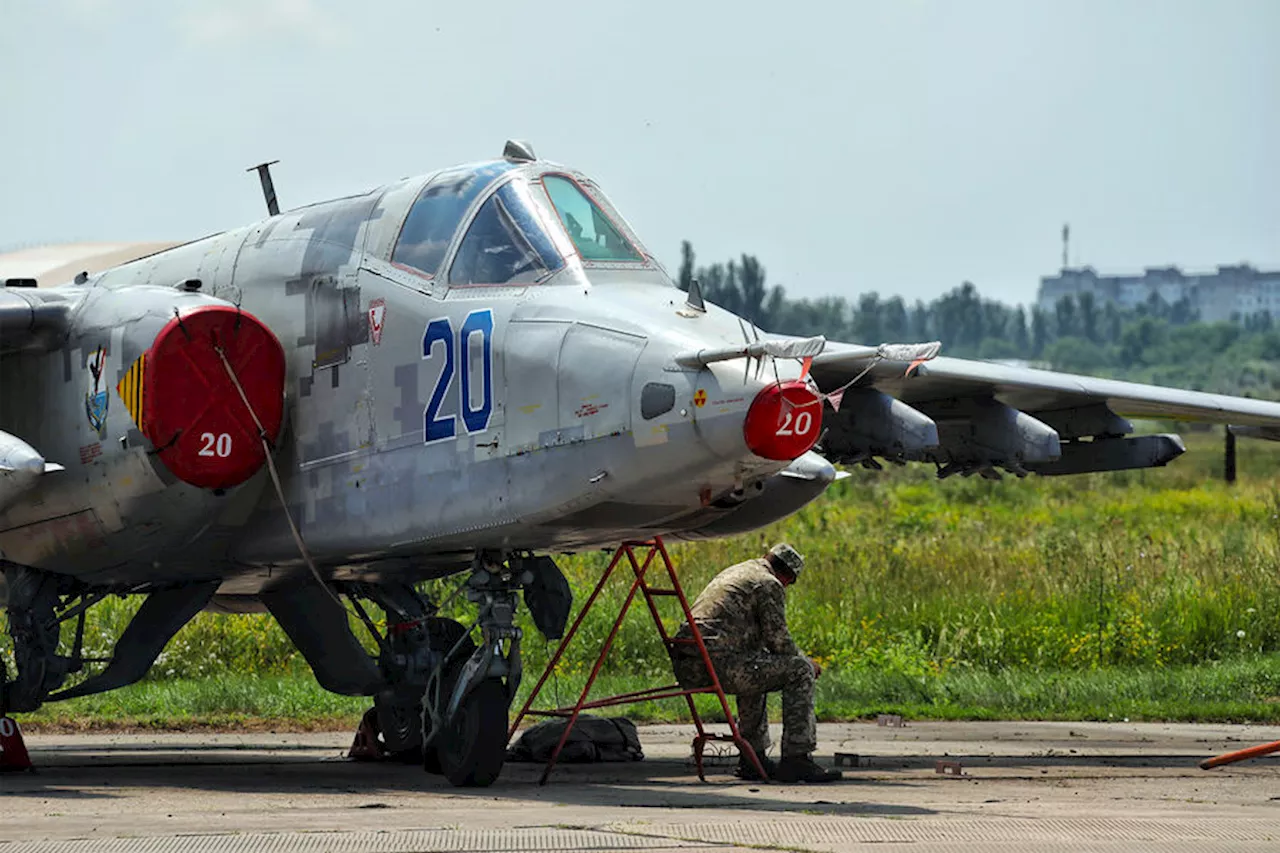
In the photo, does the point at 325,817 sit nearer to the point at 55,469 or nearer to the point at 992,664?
the point at 55,469

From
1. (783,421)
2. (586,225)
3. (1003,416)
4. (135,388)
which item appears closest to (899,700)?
(1003,416)

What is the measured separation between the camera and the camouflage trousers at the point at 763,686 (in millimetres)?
12484

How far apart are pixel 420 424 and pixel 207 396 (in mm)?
1430

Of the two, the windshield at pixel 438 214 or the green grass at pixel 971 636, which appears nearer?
the windshield at pixel 438 214

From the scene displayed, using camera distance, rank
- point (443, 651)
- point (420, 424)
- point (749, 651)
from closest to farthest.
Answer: point (420, 424) < point (749, 651) < point (443, 651)

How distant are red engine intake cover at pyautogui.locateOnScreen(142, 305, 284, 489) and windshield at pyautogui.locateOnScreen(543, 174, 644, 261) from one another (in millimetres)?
2155

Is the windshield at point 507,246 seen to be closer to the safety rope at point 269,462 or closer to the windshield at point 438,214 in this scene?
the windshield at point 438,214

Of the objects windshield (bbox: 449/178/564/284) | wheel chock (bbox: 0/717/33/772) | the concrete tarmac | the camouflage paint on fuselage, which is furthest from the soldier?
wheel chock (bbox: 0/717/33/772)

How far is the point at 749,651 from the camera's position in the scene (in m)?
13.1

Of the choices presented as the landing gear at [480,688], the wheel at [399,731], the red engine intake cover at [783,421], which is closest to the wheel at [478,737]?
the landing gear at [480,688]

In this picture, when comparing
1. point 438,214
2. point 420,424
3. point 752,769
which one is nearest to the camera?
point 420,424

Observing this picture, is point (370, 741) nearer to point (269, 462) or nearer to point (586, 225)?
point (269, 462)

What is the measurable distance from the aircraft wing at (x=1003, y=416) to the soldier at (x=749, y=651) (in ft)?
3.68

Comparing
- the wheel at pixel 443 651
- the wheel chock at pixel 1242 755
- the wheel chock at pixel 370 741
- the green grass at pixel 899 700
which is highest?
the wheel at pixel 443 651
